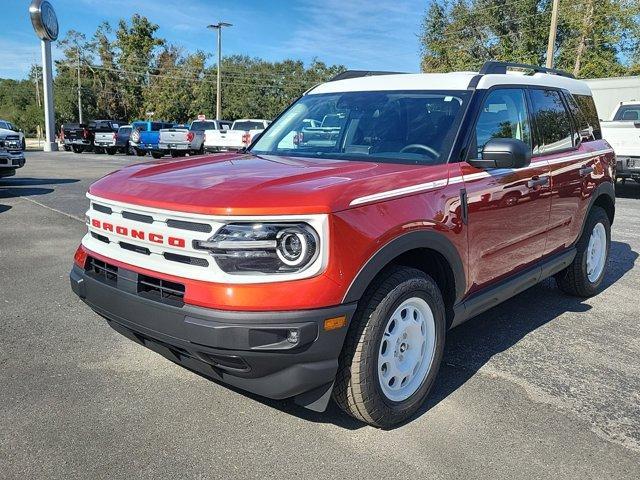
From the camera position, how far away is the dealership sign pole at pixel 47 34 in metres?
30.8

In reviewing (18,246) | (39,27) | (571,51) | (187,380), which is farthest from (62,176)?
(571,51)

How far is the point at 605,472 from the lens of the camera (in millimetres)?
2645

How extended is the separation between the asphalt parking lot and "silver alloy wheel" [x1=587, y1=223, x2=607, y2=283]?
699 mm

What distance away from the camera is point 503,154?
326cm

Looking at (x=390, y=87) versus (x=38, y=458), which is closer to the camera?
(x=38, y=458)

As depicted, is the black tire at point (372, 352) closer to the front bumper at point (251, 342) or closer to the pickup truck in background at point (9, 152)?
the front bumper at point (251, 342)

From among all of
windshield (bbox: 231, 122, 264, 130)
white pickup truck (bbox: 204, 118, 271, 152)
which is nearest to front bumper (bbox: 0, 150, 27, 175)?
white pickup truck (bbox: 204, 118, 271, 152)

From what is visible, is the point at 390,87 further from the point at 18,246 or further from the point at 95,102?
the point at 95,102

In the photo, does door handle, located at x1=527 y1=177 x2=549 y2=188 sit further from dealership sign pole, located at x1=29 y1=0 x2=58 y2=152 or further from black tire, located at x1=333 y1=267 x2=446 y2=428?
dealership sign pole, located at x1=29 y1=0 x2=58 y2=152

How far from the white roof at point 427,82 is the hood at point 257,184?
84 centimetres

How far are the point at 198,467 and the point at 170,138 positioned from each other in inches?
Answer: 981

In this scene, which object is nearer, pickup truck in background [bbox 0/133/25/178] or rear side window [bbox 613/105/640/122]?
pickup truck in background [bbox 0/133/25/178]

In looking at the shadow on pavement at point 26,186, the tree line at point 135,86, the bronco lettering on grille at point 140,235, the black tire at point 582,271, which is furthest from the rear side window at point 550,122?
the tree line at point 135,86

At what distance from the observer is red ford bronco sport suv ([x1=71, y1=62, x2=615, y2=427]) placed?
248 centimetres
